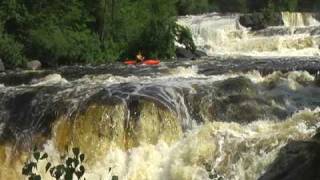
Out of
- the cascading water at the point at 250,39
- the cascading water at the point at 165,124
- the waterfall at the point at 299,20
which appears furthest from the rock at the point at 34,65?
the waterfall at the point at 299,20

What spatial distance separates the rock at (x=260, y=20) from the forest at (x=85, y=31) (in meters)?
6.32

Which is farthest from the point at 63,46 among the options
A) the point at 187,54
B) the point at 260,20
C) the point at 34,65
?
the point at 260,20

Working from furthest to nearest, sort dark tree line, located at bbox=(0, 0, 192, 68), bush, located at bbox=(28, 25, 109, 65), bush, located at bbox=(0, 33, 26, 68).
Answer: dark tree line, located at bbox=(0, 0, 192, 68) → bush, located at bbox=(28, 25, 109, 65) → bush, located at bbox=(0, 33, 26, 68)

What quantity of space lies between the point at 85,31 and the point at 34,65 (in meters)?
4.11

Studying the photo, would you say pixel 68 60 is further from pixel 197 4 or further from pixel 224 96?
pixel 197 4

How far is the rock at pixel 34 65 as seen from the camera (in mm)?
22422

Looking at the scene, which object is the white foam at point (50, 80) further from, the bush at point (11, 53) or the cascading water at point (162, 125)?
the bush at point (11, 53)

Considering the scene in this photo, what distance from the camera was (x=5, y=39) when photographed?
24.0 meters

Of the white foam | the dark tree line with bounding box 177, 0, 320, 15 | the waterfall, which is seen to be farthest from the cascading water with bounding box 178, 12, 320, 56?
the white foam

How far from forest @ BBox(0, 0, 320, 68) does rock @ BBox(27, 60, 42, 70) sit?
336mm

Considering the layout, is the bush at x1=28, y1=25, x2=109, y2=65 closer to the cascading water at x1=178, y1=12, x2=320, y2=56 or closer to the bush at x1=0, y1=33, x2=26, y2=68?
the bush at x1=0, y1=33, x2=26, y2=68

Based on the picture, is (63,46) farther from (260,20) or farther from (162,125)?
(260,20)

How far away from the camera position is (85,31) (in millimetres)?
26297

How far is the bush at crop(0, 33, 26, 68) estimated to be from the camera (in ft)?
75.0
